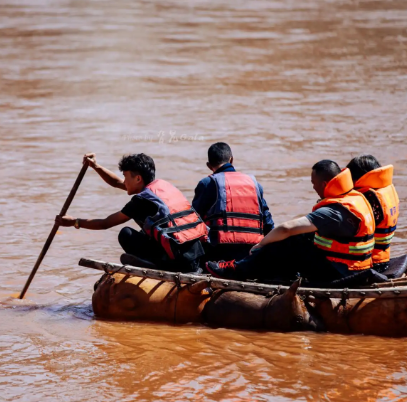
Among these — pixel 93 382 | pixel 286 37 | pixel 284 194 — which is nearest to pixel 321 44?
pixel 286 37

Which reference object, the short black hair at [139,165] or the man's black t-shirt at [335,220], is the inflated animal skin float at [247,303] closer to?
the man's black t-shirt at [335,220]

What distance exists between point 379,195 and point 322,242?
0.54 meters

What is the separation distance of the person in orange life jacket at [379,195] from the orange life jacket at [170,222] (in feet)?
3.89

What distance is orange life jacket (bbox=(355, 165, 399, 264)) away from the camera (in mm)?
5969

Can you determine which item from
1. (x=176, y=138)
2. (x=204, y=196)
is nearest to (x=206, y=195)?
(x=204, y=196)

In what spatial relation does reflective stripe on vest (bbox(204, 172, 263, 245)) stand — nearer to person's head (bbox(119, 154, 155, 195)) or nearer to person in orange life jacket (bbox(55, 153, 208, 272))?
person in orange life jacket (bbox(55, 153, 208, 272))

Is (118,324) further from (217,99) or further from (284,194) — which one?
(217,99)

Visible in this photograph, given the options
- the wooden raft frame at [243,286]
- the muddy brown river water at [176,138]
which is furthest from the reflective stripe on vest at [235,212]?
the muddy brown river water at [176,138]

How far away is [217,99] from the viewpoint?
15062 mm

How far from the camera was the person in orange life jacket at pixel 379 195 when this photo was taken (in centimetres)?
597

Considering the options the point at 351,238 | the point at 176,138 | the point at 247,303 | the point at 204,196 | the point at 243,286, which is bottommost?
the point at 247,303

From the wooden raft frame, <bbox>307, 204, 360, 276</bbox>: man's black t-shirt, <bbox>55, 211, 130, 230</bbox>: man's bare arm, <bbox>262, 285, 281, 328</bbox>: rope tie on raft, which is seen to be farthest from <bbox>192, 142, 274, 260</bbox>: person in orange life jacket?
<bbox>307, 204, 360, 276</bbox>: man's black t-shirt

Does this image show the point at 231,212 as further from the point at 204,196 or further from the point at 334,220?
the point at 334,220

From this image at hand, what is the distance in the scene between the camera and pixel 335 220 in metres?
5.64
